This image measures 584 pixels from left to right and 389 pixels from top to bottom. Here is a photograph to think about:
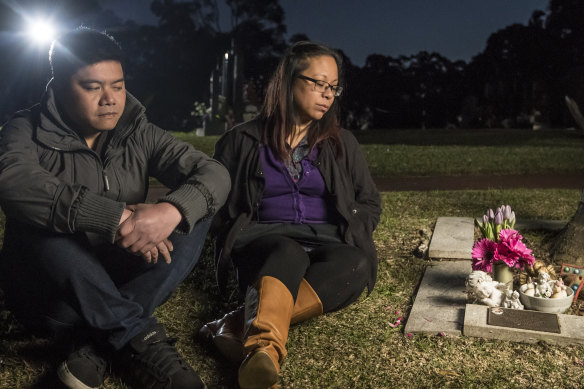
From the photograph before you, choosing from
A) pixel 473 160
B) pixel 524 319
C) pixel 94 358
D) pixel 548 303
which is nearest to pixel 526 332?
pixel 524 319

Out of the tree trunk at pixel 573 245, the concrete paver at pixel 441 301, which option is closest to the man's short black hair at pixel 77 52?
the concrete paver at pixel 441 301

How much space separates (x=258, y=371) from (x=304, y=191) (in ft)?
3.84

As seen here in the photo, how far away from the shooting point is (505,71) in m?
28.2

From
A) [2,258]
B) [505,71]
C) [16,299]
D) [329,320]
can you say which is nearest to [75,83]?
[2,258]

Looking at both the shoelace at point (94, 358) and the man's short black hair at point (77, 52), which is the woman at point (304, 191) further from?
the man's short black hair at point (77, 52)

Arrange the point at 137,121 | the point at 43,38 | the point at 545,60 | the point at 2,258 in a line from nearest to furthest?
the point at 2,258, the point at 137,121, the point at 43,38, the point at 545,60

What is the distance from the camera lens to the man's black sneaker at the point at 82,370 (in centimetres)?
246

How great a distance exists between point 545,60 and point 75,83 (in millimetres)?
28786

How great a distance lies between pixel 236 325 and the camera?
2953 millimetres

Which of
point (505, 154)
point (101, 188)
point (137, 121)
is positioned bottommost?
point (505, 154)

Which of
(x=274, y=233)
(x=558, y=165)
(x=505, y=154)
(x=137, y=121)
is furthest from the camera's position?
(x=505, y=154)

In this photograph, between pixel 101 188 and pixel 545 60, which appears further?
pixel 545 60

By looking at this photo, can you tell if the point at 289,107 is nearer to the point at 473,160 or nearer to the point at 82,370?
the point at 82,370

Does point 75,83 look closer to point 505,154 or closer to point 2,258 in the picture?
point 2,258
